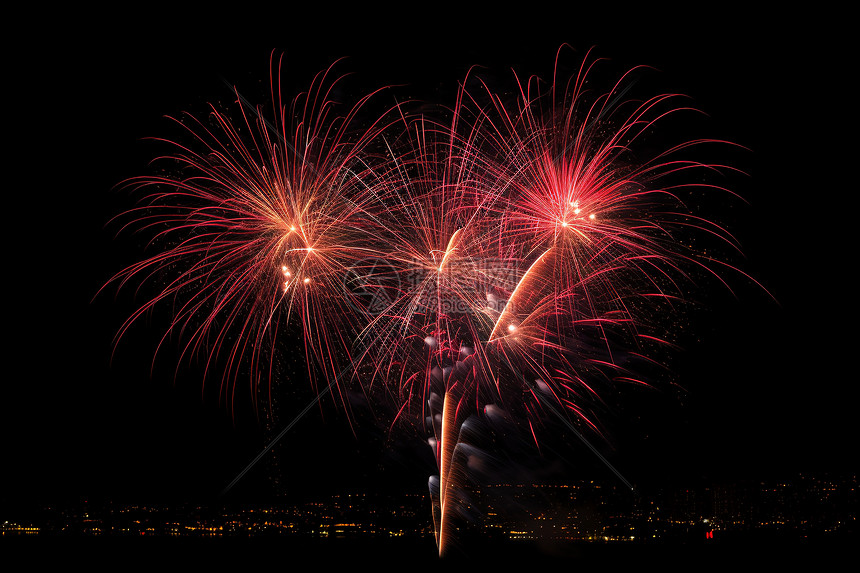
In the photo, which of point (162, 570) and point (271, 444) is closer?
point (271, 444)

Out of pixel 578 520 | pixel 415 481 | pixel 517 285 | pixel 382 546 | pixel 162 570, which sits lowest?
pixel 162 570

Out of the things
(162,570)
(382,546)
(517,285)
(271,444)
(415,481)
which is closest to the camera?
(517,285)

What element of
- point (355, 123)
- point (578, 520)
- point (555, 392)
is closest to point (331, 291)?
point (355, 123)

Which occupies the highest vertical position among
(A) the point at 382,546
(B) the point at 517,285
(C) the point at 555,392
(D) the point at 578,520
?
(B) the point at 517,285

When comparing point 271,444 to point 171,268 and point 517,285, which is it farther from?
point 517,285

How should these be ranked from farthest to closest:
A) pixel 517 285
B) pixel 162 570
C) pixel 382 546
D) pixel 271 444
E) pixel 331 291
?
1. pixel 162 570
2. pixel 382 546
3. pixel 271 444
4. pixel 331 291
5. pixel 517 285

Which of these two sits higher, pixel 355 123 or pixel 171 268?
pixel 355 123

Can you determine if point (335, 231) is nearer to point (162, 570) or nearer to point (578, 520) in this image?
point (578, 520)

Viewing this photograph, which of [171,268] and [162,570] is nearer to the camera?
[171,268]

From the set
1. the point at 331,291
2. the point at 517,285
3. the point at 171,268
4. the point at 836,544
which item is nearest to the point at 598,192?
the point at 517,285
